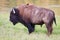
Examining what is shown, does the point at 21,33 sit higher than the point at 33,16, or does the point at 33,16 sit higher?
the point at 33,16

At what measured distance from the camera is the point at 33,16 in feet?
41.3

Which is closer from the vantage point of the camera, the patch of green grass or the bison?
the patch of green grass

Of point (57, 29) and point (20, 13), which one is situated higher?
point (20, 13)

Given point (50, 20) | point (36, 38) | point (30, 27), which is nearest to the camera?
point (36, 38)

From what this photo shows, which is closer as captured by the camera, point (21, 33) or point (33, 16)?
point (21, 33)

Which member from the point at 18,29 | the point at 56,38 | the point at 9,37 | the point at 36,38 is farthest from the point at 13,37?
the point at 18,29

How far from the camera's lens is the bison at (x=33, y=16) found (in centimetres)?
1212

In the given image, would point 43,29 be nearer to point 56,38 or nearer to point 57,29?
point 57,29

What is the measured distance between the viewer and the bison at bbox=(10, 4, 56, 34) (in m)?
12.1

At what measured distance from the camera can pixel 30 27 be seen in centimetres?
1289

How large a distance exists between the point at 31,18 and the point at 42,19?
25.3 inches

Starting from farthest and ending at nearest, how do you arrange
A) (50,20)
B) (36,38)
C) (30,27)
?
(30,27), (50,20), (36,38)

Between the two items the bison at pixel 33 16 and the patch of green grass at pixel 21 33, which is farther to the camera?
the bison at pixel 33 16

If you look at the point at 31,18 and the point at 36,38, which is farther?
the point at 31,18
